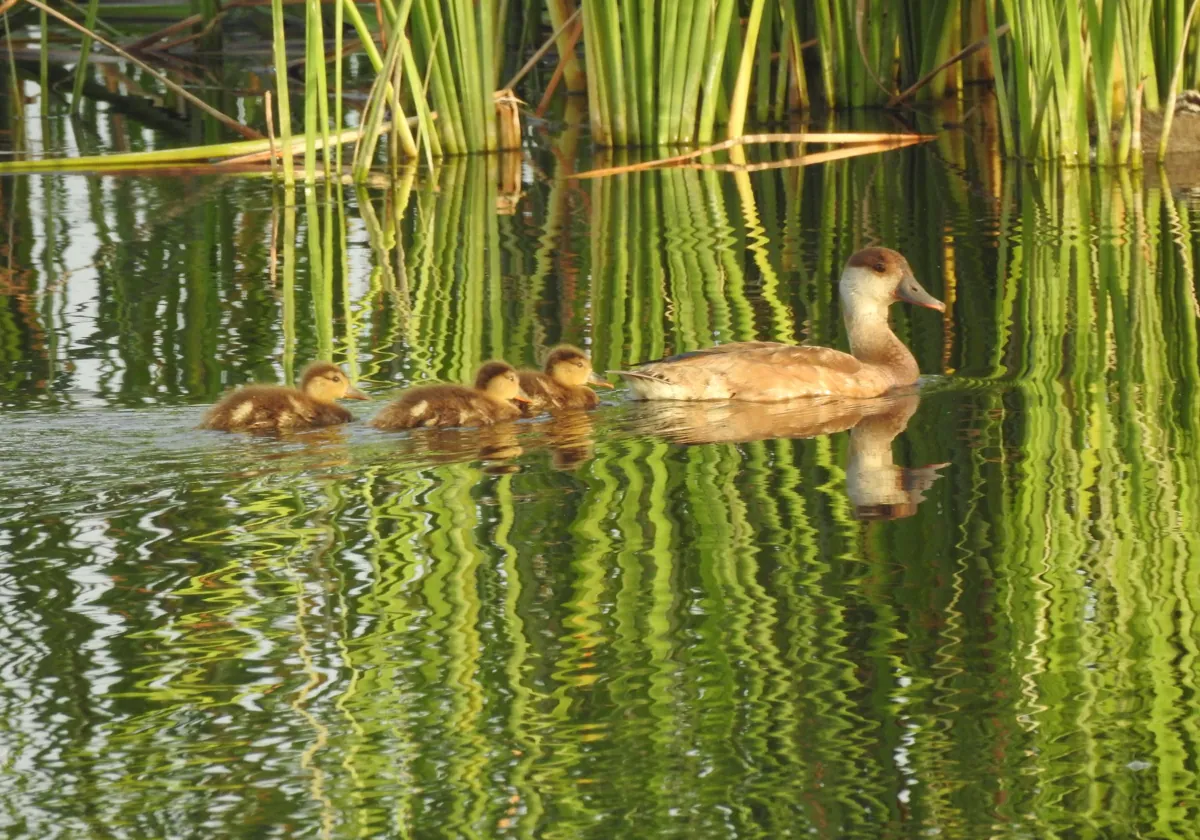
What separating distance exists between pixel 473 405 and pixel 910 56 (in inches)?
457

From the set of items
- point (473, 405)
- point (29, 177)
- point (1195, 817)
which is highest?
point (29, 177)

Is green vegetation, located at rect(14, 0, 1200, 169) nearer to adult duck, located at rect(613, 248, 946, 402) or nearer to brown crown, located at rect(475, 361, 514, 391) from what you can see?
adult duck, located at rect(613, 248, 946, 402)

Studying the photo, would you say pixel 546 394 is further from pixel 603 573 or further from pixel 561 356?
pixel 603 573

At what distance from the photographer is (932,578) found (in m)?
5.29

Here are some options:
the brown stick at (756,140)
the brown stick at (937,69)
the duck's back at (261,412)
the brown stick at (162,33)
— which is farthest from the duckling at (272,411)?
the brown stick at (162,33)

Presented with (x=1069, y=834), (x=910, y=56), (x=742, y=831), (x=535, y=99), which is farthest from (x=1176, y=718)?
(x=535, y=99)

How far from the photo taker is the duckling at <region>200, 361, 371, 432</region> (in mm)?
7027

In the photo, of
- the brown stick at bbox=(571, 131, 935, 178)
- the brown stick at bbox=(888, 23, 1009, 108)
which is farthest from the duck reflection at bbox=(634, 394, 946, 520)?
the brown stick at bbox=(888, 23, 1009, 108)

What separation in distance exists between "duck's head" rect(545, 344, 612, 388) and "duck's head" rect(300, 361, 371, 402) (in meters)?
0.73

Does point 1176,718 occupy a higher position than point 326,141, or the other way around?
point 326,141

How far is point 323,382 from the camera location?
24.2 ft

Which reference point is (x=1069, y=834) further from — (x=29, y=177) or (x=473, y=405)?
(x=29, y=177)

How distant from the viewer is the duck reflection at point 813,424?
6543 mm

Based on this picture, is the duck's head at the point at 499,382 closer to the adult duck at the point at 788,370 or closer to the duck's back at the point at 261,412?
the adult duck at the point at 788,370
